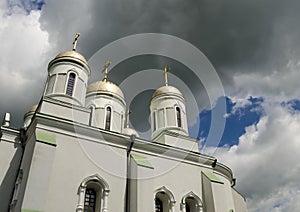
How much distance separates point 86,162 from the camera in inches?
487

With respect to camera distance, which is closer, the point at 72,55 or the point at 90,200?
the point at 90,200

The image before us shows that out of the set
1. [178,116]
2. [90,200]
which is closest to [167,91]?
[178,116]

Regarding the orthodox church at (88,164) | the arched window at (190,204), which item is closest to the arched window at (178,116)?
the orthodox church at (88,164)

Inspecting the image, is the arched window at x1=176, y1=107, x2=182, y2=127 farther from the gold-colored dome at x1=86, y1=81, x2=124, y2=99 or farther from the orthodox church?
the gold-colored dome at x1=86, y1=81, x2=124, y2=99

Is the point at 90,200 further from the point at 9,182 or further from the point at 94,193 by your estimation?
the point at 9,182

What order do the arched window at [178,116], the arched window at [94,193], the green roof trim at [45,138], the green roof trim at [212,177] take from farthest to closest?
1. the arched window at [178,116]
2. the green roof trim at [212,177]
3. the arched window at [94,193]
4. the green roof trim at [45,138]

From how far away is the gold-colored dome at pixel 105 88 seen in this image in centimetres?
1888

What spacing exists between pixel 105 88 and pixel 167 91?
14.4ft

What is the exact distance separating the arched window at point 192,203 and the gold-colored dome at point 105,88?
8491 mm

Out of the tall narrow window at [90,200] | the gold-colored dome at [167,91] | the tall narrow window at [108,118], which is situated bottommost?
the tall narrow window at [90,200]

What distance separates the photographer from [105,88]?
747 inches

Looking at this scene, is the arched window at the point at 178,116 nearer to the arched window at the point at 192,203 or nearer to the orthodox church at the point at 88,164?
the orthodox church at the point at 88,164

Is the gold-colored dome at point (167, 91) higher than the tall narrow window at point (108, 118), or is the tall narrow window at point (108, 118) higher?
the gold-colored dome at point (167, 91)

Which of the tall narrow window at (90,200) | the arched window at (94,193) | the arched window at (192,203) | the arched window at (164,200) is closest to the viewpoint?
the arched window at (94,193)
